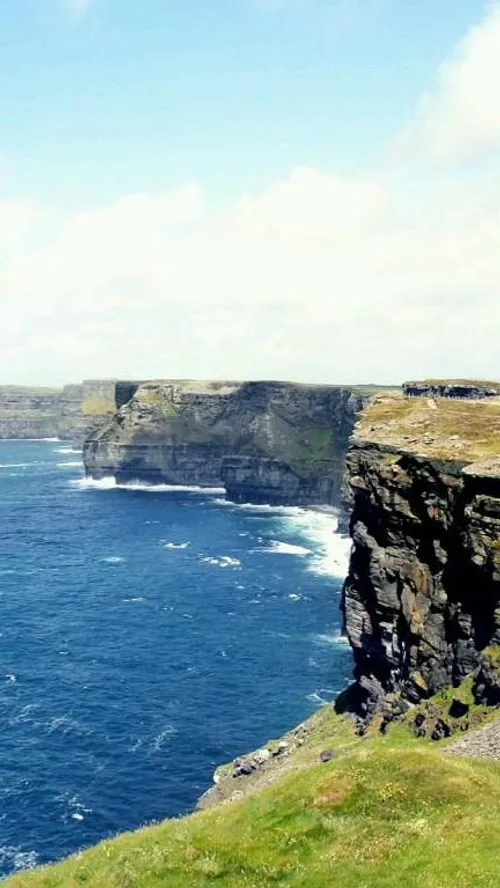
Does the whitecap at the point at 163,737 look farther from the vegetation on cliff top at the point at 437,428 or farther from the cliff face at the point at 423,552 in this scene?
the vegetation on cliff top at the point at 437,428

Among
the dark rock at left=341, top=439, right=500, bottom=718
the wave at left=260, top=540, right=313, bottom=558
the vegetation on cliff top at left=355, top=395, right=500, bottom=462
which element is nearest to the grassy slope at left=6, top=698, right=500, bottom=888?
the dark rock at left=341, top=439, right=500, bottom=718

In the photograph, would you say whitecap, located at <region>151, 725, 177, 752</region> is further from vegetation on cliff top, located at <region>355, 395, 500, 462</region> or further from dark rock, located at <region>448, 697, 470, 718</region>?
vegetation on cliff top, located at <region>355, 395, 500, 462</region>

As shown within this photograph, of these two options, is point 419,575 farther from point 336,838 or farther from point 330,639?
point 330,639

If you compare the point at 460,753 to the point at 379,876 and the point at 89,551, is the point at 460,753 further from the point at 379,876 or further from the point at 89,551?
the point at 89,551

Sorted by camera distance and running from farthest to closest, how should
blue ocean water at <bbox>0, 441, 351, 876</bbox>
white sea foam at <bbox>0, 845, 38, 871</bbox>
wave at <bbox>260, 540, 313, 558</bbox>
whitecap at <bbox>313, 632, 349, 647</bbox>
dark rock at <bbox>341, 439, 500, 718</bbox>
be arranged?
wave at <bbox>260, 540, 313, 558</bbox> < whitecap at <bbox>313, 632, 349, 647</bbox> < blue ocean water at <bbox>0, 441, 351, 876</bbox> < white sea foam at <bbox>0, 845, 38, 871</bbox> < dark rock at <bbox>341, 439, 500, 718</bbox>

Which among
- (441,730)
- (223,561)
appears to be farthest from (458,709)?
(223,561)
